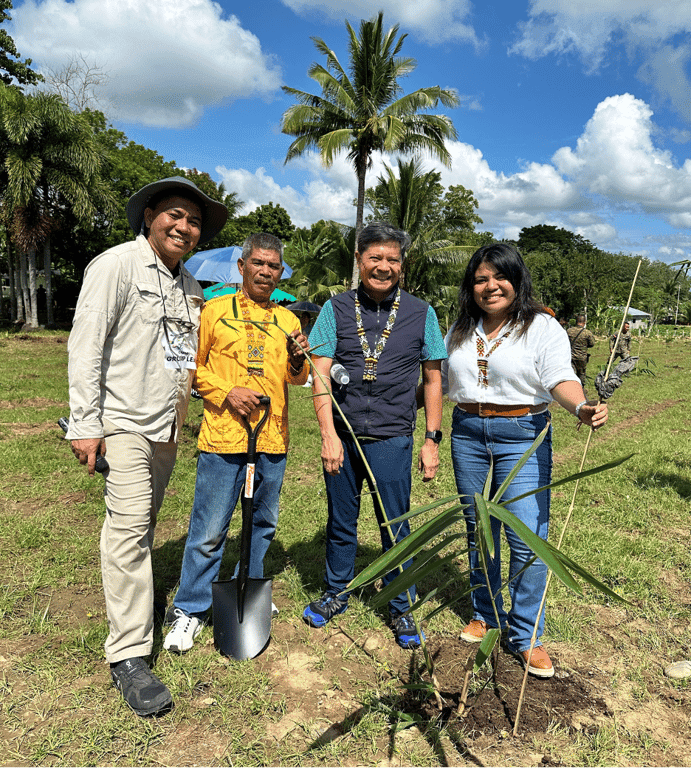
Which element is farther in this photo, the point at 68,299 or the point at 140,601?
the point at 68,299

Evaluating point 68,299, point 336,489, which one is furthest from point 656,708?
point 68,299

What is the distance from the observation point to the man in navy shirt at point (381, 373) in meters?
2.68

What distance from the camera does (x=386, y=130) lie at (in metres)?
20.1

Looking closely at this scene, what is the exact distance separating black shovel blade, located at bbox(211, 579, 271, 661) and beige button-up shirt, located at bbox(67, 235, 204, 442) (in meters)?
0.82

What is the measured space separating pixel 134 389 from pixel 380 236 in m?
1.31

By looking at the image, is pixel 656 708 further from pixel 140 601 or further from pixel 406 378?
pixel 140 601

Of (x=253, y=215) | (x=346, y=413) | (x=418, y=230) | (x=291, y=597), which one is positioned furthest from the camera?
(x=253, y=215)

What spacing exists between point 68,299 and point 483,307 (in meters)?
35.5

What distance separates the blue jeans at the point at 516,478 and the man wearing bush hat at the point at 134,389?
4.51 feet

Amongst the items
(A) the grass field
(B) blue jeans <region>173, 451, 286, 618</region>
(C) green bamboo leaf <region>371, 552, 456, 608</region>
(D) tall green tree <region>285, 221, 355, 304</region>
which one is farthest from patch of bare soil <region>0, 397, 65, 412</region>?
(D) tall green tree <region>285, 221, 355, 304</region>

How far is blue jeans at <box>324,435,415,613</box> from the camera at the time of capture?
271cm

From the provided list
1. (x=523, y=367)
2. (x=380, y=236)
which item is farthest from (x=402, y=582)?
(x=380, y=236)

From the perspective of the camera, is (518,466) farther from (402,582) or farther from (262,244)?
(262,244)

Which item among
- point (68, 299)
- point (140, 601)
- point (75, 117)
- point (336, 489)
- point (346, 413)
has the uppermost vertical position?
point (75, 117)
